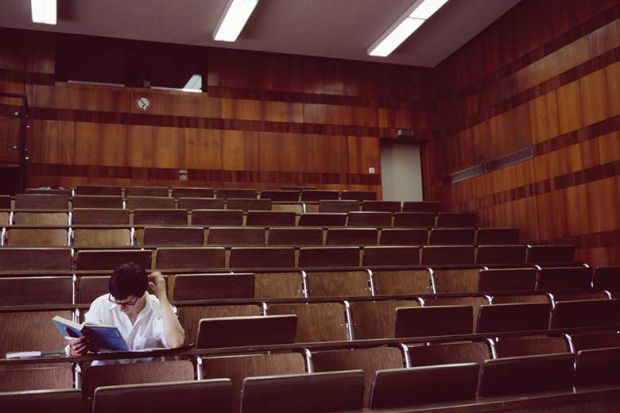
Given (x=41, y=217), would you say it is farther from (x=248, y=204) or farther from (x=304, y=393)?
(x=304, y=393)

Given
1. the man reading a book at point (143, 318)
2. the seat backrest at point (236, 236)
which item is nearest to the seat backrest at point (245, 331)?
the man reading a book at point (143, 318)

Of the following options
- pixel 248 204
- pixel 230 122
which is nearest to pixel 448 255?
pixel 248 204

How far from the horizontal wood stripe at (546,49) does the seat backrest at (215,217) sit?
0.98 metres

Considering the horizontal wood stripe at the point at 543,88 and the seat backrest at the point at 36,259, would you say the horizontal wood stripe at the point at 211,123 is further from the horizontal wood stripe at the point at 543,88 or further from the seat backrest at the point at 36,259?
the seat backrest at the point at 36,259

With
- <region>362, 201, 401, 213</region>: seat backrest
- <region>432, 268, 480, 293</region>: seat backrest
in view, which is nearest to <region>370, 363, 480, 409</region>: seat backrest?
<region>432, 268, 480, 293</region>: seat backrest

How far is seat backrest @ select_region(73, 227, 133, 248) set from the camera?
1.16 m

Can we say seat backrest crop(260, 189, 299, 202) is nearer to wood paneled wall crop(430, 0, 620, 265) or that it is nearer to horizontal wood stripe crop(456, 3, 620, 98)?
wood paneled wall crop(430, 0, 620, 265)

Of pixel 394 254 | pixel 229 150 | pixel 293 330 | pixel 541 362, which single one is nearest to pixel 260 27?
pixel 229 150

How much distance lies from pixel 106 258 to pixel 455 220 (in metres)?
1.01

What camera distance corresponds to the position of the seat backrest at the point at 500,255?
1262 mm

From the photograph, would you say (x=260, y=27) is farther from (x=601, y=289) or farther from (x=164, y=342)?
(x=164, y=342)

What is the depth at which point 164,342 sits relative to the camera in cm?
64

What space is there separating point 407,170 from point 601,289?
3.65ft

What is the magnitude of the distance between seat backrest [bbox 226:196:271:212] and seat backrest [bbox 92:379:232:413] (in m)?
1.06
